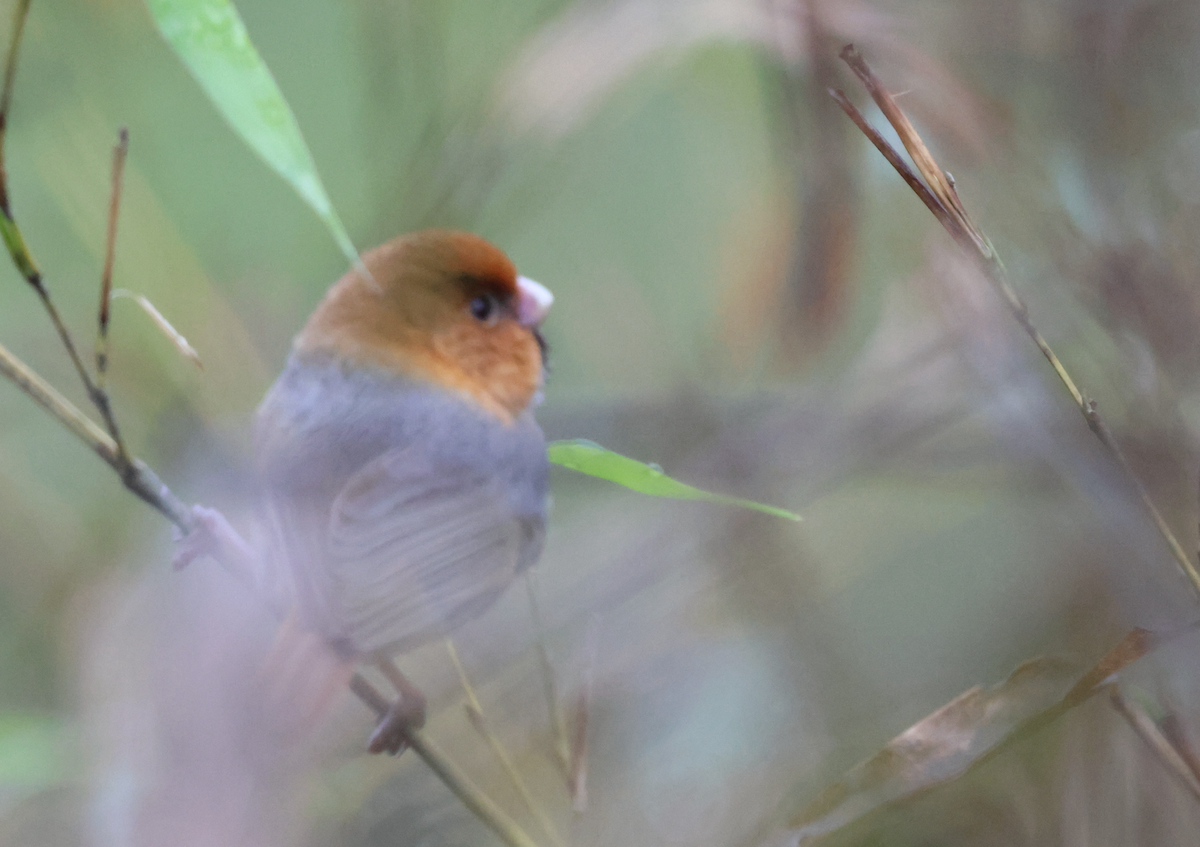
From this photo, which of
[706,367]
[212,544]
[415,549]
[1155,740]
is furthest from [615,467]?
[706,367]

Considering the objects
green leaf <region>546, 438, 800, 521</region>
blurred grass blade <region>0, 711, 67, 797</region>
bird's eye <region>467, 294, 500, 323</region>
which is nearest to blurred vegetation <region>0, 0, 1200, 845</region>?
blurred grass blade <region>0, 711, 67, 797</region>

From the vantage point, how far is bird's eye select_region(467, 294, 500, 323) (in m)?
0.73

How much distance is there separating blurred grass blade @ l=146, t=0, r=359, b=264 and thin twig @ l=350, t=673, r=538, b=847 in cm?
31

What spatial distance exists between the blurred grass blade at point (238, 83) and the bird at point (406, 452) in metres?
0.19

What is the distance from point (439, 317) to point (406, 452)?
0.11m

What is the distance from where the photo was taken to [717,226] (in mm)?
1025

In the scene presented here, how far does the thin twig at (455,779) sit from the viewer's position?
591 millimetres

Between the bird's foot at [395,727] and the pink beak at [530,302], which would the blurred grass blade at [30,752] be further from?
the pink beak at [530,302]

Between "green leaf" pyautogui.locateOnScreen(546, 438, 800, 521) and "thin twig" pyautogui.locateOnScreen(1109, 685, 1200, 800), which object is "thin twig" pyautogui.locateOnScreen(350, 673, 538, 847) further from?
"thin twig" pyautogui.locateOnScreen(1109, 685, 1200, 800)

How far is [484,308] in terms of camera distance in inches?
28.9

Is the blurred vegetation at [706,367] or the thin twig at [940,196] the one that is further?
the blurred vegetation at [706,367]

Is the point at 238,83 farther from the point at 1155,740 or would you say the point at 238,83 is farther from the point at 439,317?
the point at 1155,740

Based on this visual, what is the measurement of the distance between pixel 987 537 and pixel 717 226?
409mm

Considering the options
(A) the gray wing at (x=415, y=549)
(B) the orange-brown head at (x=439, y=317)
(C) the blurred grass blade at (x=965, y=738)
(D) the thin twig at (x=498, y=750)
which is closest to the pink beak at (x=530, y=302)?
(B) the orange-brown head at (x=439, y=317)
